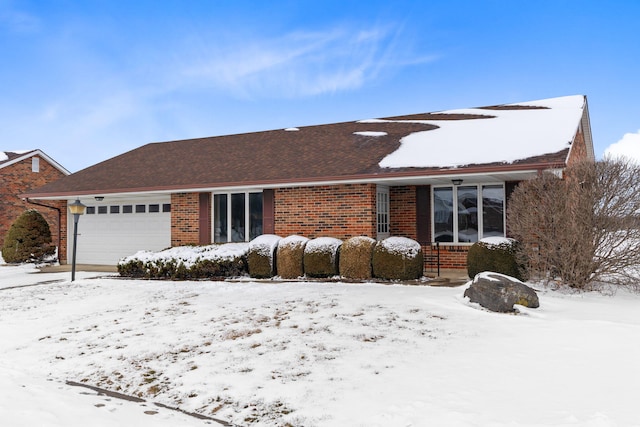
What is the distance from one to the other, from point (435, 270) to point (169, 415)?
34.0 feet

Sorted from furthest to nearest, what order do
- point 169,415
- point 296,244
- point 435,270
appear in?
Answer: point 435,270 → point 296,244 → point 169,415

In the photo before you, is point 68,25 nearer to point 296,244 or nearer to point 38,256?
point 38,256

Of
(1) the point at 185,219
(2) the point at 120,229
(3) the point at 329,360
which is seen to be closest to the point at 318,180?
(1) the point at 185,219

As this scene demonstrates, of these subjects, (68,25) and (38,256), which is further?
(38,256)

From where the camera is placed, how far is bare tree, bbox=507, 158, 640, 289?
10.2 metres

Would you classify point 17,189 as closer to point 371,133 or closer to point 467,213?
point 371,133

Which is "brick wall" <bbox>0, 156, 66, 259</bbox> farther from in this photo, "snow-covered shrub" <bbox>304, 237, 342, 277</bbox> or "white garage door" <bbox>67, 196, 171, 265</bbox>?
"snow-covered shrub" <bbox>304, 237, 342, 277</bbox>

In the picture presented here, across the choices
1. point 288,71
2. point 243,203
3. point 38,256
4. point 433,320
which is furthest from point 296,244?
point 38,256

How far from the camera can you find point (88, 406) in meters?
5.54

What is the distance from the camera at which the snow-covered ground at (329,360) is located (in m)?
5.00

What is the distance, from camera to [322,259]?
12.9 metres

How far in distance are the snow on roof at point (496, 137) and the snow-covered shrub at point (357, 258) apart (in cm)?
252

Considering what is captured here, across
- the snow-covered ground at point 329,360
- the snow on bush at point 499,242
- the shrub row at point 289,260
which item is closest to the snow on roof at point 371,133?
the shrub row at point 289,260

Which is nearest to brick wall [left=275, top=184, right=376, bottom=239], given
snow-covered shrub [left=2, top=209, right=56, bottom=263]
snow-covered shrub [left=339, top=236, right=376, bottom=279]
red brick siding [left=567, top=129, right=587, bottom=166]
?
snow-covered shrub [left=339, top=236, right=376, bottom=279]
